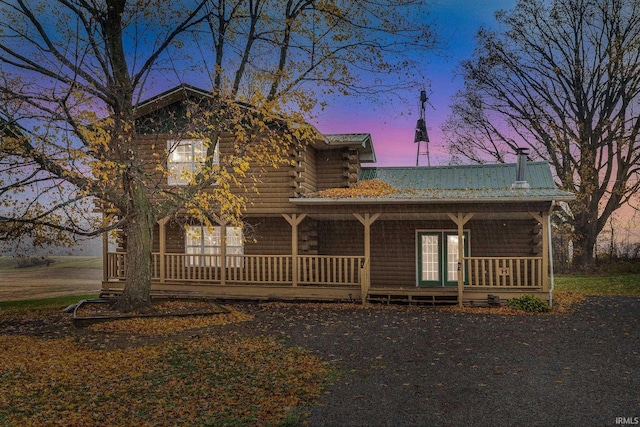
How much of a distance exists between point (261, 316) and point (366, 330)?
353 centimetres

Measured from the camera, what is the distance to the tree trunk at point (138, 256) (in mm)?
14234

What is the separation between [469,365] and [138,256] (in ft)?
31.8

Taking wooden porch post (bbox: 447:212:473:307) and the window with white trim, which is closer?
wooden porch post (bbox: 447:212:473:307)

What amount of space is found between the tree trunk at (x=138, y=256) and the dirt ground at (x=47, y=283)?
10352 millimetres

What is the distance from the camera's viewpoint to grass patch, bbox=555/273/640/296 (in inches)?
791

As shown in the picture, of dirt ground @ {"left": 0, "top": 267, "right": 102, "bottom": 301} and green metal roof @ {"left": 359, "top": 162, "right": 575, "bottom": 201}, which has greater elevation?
green metal roof @ {"left": 359, "top": 162, "right": 575, "bottom": 201}

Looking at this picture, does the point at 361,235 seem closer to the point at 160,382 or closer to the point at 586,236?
the point at 160,382

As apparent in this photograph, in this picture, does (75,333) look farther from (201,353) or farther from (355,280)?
(355,280)

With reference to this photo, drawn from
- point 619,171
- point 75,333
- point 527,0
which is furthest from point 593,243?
point 75,333

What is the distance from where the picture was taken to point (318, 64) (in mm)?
14633

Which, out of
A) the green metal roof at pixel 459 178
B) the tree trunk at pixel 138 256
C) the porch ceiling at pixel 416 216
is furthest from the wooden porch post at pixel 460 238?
the tree trunk at pixel 138 256

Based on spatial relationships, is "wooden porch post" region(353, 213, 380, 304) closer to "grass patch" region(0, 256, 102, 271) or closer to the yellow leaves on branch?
the yellow leaves on branch

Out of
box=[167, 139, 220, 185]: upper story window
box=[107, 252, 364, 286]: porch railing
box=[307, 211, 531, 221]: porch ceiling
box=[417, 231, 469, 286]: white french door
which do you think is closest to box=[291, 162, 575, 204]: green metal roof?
box=[307, 211, 531, 221]: porch ceiling

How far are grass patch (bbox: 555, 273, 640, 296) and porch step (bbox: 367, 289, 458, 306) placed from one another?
7203 millimetres
